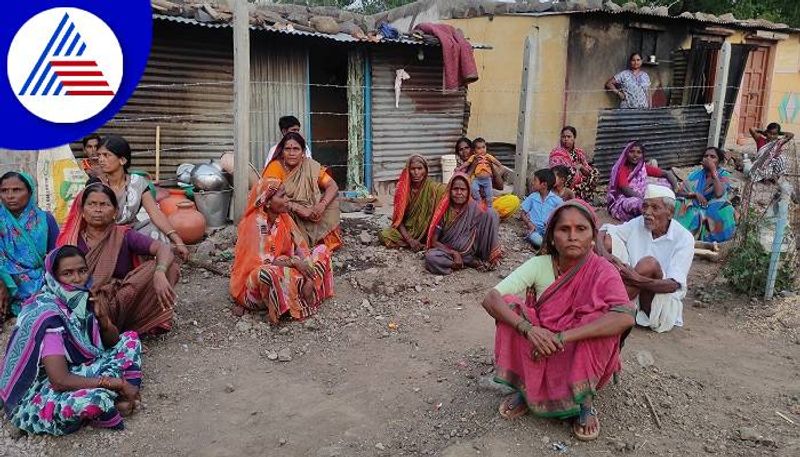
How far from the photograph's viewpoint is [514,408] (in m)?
3.08

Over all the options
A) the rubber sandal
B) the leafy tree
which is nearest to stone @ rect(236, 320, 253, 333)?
the rubber sandal

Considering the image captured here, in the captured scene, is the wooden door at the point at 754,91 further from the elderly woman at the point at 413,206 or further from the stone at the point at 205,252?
the stone at the point at 205,252

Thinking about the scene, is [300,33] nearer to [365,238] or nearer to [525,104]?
[365,238]

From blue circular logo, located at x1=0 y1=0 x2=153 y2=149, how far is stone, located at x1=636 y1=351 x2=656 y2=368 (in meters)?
5.51

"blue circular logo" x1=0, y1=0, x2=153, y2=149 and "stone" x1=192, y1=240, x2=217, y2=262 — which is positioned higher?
"blue circular logo" x1=0, y1=0, x2=153, y2=149

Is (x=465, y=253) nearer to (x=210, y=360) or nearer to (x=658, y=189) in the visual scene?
(x=658, y=189)

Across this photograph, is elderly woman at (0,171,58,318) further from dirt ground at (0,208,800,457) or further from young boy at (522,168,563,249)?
young boy at (522,168,563,249)

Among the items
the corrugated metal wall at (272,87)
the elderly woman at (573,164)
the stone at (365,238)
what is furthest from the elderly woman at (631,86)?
the stone at (365,238)

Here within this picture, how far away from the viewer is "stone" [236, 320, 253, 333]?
4.46 meters

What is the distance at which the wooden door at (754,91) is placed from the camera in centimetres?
1399

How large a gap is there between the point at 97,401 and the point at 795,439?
3385 mm

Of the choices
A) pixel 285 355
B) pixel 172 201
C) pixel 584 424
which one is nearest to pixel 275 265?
pixel 285 355

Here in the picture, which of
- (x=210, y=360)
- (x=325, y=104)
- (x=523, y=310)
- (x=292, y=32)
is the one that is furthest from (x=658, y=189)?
(x=325, y=104)

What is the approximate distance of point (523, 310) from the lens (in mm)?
2951
